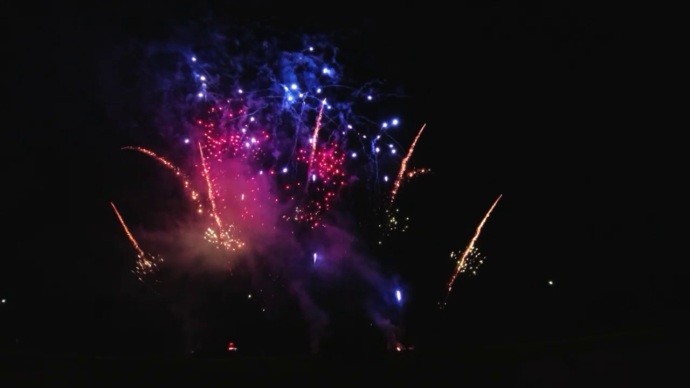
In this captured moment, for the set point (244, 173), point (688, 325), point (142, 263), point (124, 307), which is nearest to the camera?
point (688, 325)

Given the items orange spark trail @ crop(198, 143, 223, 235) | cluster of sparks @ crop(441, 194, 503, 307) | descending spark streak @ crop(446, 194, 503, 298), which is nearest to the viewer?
orange spark trail @ crop(198, 143, 223, 235)

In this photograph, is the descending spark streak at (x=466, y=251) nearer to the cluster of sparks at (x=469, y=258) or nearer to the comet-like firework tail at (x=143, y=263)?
the cluster of sparks at (x=469, y=258)

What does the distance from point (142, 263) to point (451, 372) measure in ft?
39.0

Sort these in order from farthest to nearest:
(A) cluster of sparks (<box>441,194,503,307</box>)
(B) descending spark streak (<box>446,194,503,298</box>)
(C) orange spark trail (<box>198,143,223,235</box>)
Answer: (A) cluster of sparks (<box>441,194,503,307</box>), (B) descending spark streak (<box>446,194,503,298</box>), (C) orange spark trail (<box>198,143,223,235</box>)

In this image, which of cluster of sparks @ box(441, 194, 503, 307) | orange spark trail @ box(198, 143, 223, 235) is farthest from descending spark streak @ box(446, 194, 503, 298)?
orange spark trail @ box(198, 143, 223, 235)

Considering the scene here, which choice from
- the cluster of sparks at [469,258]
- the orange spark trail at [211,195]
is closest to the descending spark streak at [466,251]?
the cluster of sparks at [469,258]

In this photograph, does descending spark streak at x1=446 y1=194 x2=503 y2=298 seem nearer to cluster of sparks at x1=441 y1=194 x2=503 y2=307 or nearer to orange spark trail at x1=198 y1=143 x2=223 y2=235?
cluster of sparks at x1=441 y1=194 x2=503 y2=307

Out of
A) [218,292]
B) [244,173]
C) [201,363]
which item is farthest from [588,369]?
[218,292]

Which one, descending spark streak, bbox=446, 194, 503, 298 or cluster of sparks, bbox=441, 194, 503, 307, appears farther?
cluster of sparks, bbox=441, 194, 503, 307

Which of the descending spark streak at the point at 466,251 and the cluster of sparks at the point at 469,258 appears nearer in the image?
the descending spark streak at the point at 466,251

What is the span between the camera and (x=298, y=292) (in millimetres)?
12234

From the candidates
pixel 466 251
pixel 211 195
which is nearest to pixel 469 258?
pixel 466 251

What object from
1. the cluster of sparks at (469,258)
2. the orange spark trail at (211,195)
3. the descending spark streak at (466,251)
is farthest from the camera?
the cluster of sparks at (469,258)

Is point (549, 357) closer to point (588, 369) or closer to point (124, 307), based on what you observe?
point (588, 369)
